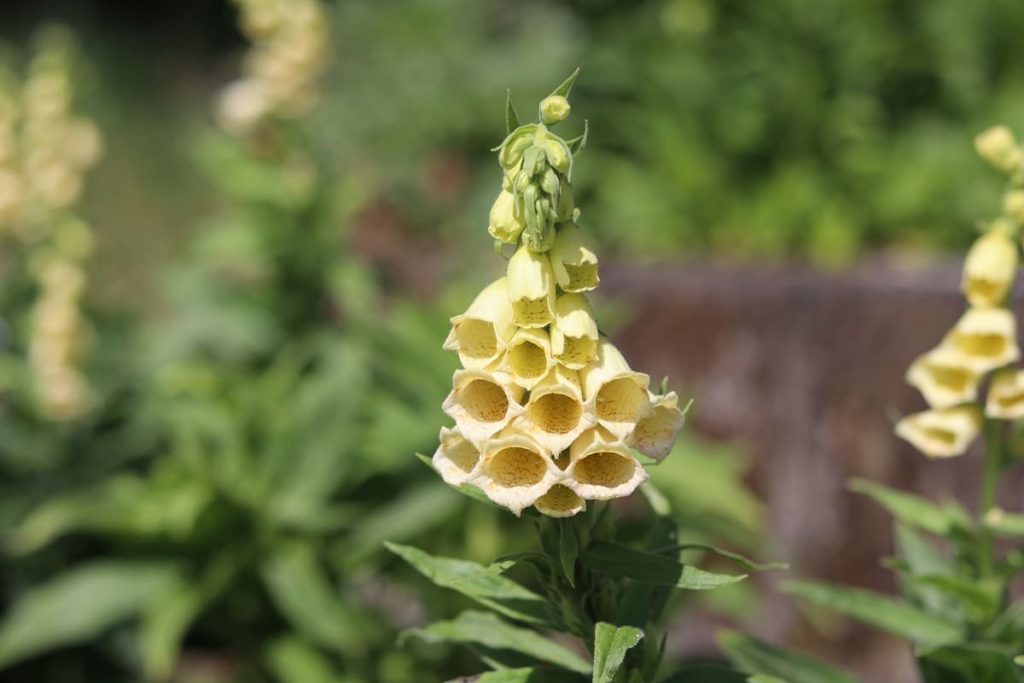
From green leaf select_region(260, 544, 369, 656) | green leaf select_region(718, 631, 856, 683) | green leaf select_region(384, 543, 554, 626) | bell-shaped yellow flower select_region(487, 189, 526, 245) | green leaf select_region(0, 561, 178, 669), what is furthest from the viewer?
green leaf select_region(0, 561, 178, 669)

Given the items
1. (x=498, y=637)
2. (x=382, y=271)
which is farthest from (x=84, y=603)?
(x=498, y=637)

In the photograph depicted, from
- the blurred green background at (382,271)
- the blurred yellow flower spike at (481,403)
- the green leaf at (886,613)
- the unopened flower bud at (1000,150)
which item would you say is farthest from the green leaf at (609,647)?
the blurred green background at (382,271)

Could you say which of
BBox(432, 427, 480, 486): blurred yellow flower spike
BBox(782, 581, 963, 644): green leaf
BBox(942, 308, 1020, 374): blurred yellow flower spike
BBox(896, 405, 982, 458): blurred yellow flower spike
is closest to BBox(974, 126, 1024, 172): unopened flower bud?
BBox(942, 308, 1020, 374): blurred yellow flower spike

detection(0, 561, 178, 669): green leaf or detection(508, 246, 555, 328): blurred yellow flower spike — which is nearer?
detection(508, 246, 555, 328): blurred yellow flower spike

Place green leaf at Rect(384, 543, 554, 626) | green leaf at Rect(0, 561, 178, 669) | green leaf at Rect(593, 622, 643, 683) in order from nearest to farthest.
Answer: green leaf at Rect(593, 622, 643, 683) → green leaf at Rect(384, 543, 554, 626) → green leaf at Rect(0, 561, 178, 669)

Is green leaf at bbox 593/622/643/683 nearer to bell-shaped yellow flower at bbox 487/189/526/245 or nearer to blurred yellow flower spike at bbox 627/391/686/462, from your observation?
blurred yellow flower spike at bbox 627/391/686/462

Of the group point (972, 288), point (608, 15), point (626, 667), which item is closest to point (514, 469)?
point (626, 667)

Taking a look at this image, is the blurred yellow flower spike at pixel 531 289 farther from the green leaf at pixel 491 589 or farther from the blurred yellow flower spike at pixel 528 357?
the green leaf at pixel 491 589
